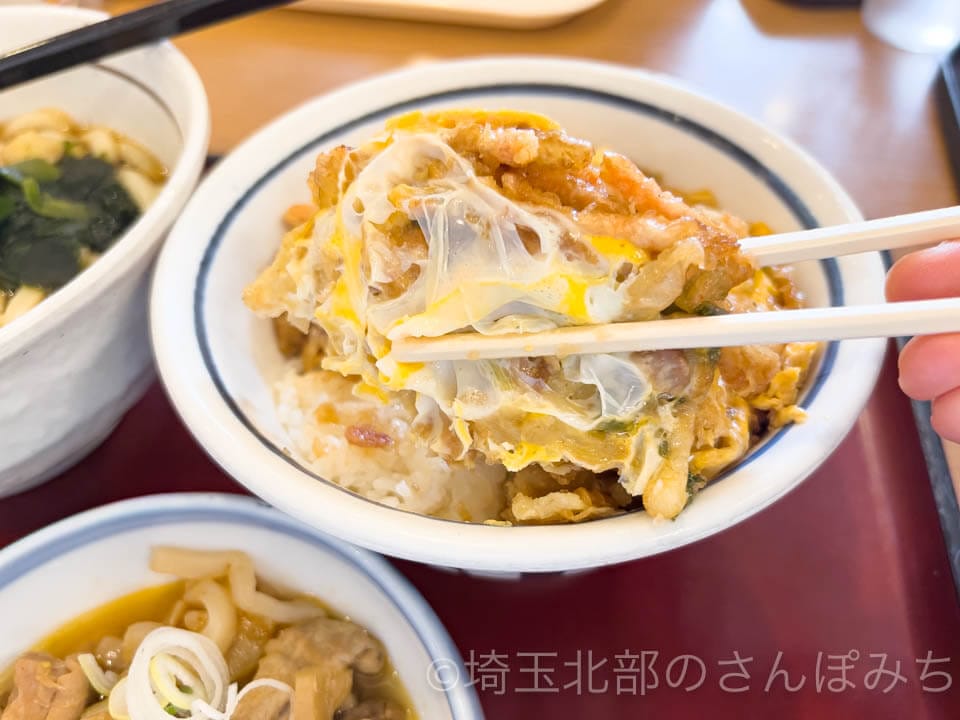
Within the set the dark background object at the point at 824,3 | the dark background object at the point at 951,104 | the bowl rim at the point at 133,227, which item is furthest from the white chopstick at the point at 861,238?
the dark background object at the point at 824,3

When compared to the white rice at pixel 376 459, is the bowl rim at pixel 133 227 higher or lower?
higher

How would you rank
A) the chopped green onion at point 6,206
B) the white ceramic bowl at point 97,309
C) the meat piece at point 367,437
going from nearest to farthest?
the white ceramic bowl at point 97,309
the meat piece at point 367,437
the chopped green onion at point 6,206

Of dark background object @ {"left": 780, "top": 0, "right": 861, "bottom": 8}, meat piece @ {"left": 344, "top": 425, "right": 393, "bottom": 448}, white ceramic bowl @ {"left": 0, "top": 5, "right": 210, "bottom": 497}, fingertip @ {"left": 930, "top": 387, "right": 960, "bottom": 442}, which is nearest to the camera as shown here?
fingertip @ {"left": 930, "top": 387, "right": 960, "bottom": 442}

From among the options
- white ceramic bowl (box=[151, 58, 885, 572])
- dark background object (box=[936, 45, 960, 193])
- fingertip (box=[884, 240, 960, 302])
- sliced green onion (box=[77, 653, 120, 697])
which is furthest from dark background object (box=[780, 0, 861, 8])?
sliced green onion (box=[77, 653, 120, 697])

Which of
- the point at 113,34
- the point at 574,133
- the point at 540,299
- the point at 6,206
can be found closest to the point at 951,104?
the point at 574,133

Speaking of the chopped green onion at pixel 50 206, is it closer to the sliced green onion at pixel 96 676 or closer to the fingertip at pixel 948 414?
the sliced green onion at pixel 96 676

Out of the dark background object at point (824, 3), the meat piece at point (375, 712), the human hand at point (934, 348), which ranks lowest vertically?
the meat piece at point (375, 712)

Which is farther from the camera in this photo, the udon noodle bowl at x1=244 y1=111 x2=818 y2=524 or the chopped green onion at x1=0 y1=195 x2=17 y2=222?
the chopped green onion at x1=0 y1=195 x2=17 y2=222

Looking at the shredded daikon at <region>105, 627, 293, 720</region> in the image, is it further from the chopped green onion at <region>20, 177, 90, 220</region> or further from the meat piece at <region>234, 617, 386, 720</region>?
the chopped green onion at <region>20, 177, 90, 220</region>
